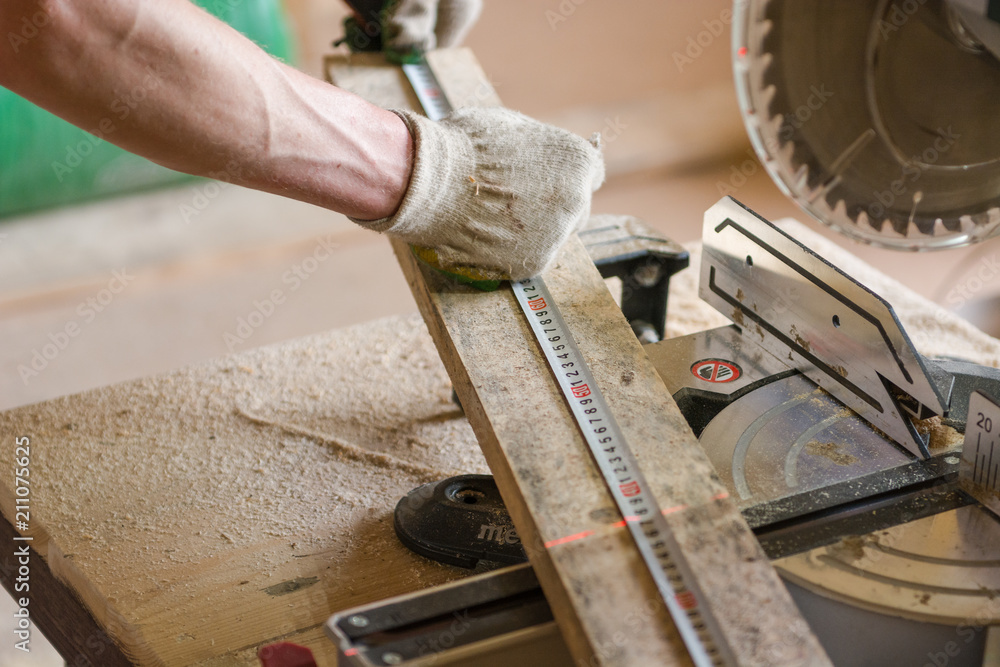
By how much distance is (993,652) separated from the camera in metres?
0.91

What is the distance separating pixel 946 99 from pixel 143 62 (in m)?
0.94

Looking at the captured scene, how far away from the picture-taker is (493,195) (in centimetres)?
128

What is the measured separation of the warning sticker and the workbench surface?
1.33ft

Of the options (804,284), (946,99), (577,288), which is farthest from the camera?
(577,288)

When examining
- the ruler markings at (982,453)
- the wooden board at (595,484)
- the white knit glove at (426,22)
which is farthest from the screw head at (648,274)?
the white knit glove at (426,22)

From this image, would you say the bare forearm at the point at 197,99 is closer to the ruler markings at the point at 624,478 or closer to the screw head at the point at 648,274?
the ruler markings at the point at 624,478

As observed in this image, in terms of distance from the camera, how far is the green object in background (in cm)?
308

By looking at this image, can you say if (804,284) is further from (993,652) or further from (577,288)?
(993,652)

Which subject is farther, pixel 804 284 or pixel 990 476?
pixel 804 284

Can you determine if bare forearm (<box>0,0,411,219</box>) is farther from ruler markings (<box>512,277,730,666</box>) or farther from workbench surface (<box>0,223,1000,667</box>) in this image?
workbench surface (<box>0,223,1000,667</box>)

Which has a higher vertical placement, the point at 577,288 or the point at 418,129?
the point at 418,129

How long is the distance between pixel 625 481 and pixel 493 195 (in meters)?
0.49

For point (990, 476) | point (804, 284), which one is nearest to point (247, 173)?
point (804, 284)

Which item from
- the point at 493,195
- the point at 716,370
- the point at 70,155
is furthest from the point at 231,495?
the point at 70,155
